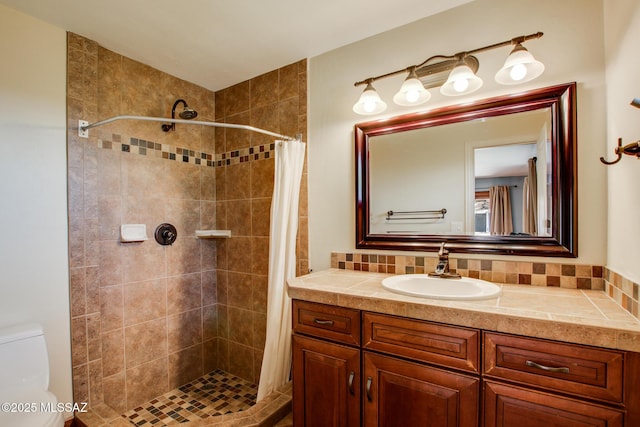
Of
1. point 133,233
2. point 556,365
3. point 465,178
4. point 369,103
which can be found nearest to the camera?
point 556,365

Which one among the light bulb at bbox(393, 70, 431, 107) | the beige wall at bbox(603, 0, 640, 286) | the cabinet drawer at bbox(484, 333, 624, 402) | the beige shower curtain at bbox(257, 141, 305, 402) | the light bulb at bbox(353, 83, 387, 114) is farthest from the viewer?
the beige shower curtain at bbox(257, 141, 305, 402)

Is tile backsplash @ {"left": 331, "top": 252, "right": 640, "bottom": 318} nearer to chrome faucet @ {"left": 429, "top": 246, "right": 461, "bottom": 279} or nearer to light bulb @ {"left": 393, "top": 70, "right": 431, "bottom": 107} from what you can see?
chrome faucet @ {"left": 429, "top": 246, "right": 461, "bottom": 279}

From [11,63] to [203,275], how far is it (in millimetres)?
1726

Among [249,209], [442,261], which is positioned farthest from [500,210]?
[249,209]

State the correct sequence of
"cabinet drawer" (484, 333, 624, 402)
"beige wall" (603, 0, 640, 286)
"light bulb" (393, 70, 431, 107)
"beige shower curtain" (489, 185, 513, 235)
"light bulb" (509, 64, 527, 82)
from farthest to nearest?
1. "light bulb" (393, 70, 431, 107)
2. "beige shower curtain" (489, 185, 513, 235)
3. "light bulb" (509, 64, 527, 82)
4. "beige wall" (603, 0, 640, 286)
5. "cabinet drawer" (484, 333, 624, 402)

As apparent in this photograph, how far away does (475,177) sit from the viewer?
1583 millimetres

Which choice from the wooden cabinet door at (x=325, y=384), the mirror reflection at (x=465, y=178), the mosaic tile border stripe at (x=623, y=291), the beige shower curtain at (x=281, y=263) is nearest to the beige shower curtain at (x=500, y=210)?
Answer: the mirror reflection at (x=465, y=178)

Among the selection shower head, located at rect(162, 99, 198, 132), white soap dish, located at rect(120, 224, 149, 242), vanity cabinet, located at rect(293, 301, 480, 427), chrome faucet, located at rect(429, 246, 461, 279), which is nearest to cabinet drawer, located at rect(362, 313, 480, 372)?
vanity cabinet, located at rect(293, 301, 480, 427)

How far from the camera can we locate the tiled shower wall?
6.00ft

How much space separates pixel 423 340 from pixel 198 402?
1818 mm

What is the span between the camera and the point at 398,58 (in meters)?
1.79

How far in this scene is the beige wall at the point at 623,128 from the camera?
1.03 metres

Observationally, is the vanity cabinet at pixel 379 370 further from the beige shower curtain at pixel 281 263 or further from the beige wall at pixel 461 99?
the beige wall at pixel 461 99

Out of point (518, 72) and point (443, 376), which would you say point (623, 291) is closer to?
point (443, 376)
